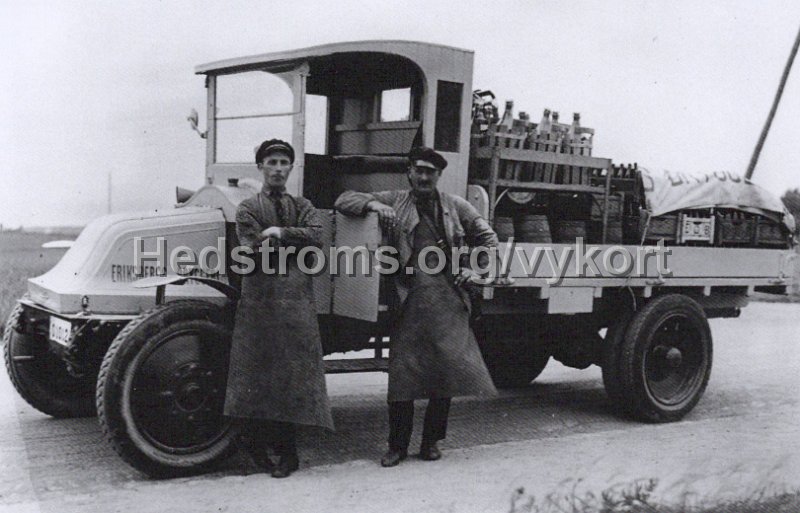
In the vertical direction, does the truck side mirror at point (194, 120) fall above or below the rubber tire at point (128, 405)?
above

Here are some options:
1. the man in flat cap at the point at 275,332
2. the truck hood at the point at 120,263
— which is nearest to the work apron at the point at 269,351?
the man in flat cap at the point at 275,332

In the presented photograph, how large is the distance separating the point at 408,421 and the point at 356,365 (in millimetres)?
633

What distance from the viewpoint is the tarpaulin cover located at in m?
7.27

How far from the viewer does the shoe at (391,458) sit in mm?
5383

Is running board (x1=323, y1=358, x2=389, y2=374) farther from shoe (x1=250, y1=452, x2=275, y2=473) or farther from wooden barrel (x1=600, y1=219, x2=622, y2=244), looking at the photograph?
wooden barrel (x1=600, y1=219, x2=622, y2=244)

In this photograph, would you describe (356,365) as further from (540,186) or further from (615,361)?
(615,361)

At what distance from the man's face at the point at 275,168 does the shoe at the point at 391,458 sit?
175 centimetres

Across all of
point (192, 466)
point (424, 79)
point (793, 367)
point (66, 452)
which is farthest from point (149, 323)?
point (793, 367)

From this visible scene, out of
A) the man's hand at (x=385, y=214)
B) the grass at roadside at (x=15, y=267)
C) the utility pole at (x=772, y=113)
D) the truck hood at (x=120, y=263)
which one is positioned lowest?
the grass at roadside at (x=15, y=267)

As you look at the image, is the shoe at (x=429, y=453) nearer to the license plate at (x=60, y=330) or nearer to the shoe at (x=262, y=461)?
the shoe at (x=262, y=461)

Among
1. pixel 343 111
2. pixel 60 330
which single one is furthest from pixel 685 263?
pixel 60 330

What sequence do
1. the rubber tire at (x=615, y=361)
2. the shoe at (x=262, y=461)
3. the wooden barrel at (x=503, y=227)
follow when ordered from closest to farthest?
the shoe at (x=262, y=461) → the wooden barrel at (x=503, y=227) → the rubber tire at (x=615, y=361)

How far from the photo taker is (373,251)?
210 inches

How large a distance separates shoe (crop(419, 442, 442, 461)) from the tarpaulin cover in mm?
2879
